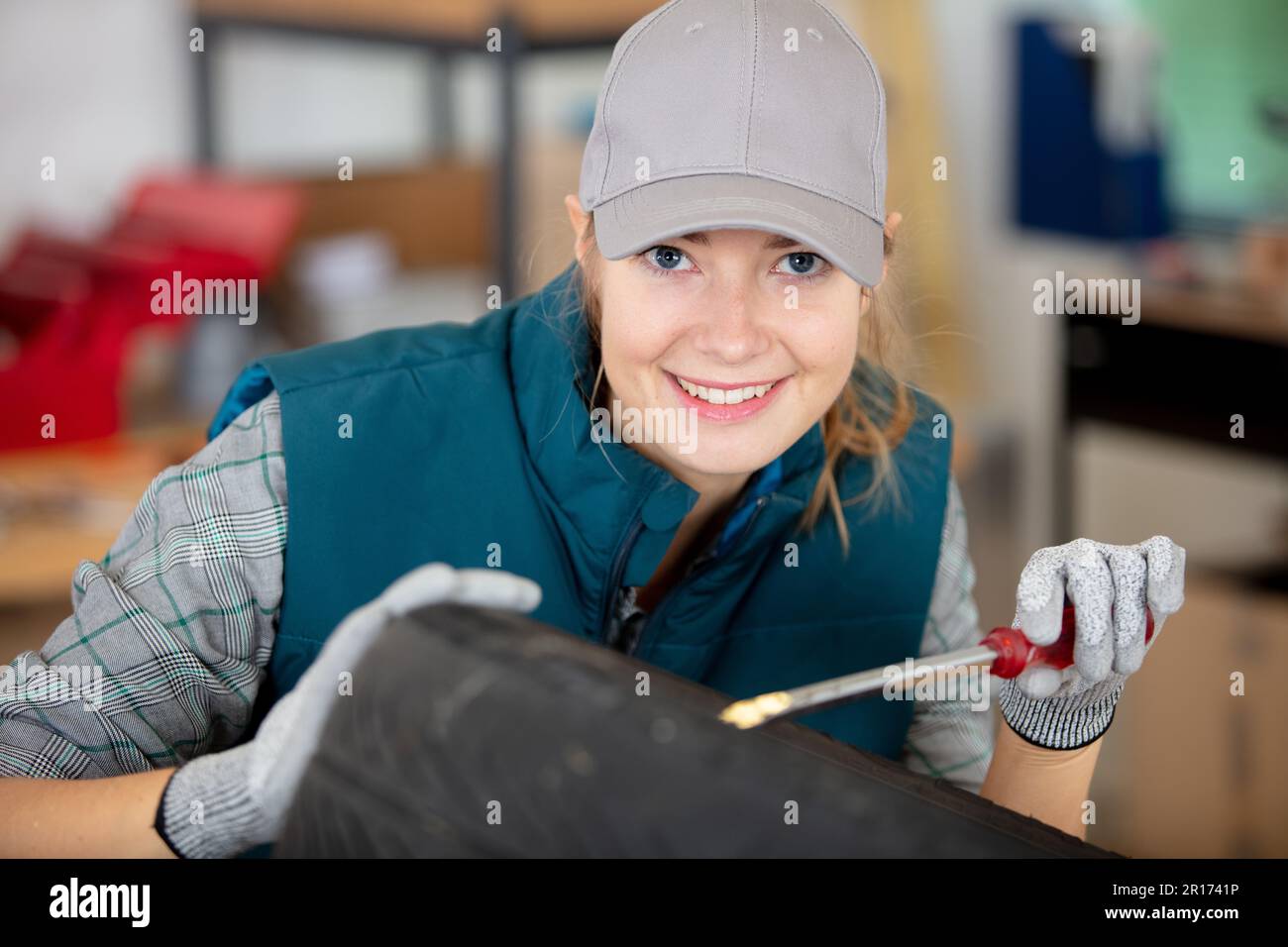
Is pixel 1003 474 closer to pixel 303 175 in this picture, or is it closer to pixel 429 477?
pixel 303 175

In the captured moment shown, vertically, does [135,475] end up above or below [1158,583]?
above

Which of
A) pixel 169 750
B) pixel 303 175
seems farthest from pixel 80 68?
pixel 169 750

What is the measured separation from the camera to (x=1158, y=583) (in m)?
1.02

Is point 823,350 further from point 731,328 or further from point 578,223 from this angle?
point 578,223

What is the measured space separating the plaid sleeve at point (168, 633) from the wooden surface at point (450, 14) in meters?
1.93

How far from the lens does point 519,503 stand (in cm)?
118

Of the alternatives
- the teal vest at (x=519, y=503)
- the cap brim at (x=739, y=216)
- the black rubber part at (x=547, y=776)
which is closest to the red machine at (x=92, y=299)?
the teal vest at (x=519, y=503)

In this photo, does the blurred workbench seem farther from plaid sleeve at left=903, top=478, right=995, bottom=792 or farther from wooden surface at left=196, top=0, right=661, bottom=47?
plaid sleeve at left=903, top=478, right=995, bottom=792

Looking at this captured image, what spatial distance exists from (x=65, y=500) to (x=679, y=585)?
125 centimetres

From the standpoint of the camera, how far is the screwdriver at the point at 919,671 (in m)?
0.88

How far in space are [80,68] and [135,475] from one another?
4.17ft

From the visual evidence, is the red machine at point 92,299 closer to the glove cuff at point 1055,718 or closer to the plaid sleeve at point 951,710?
the plaid sleeve at point 951,710

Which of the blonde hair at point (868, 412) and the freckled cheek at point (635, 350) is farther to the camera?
the blonde hair at point (868, 412)

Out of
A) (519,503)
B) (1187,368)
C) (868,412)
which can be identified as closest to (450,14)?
(1187,368)
